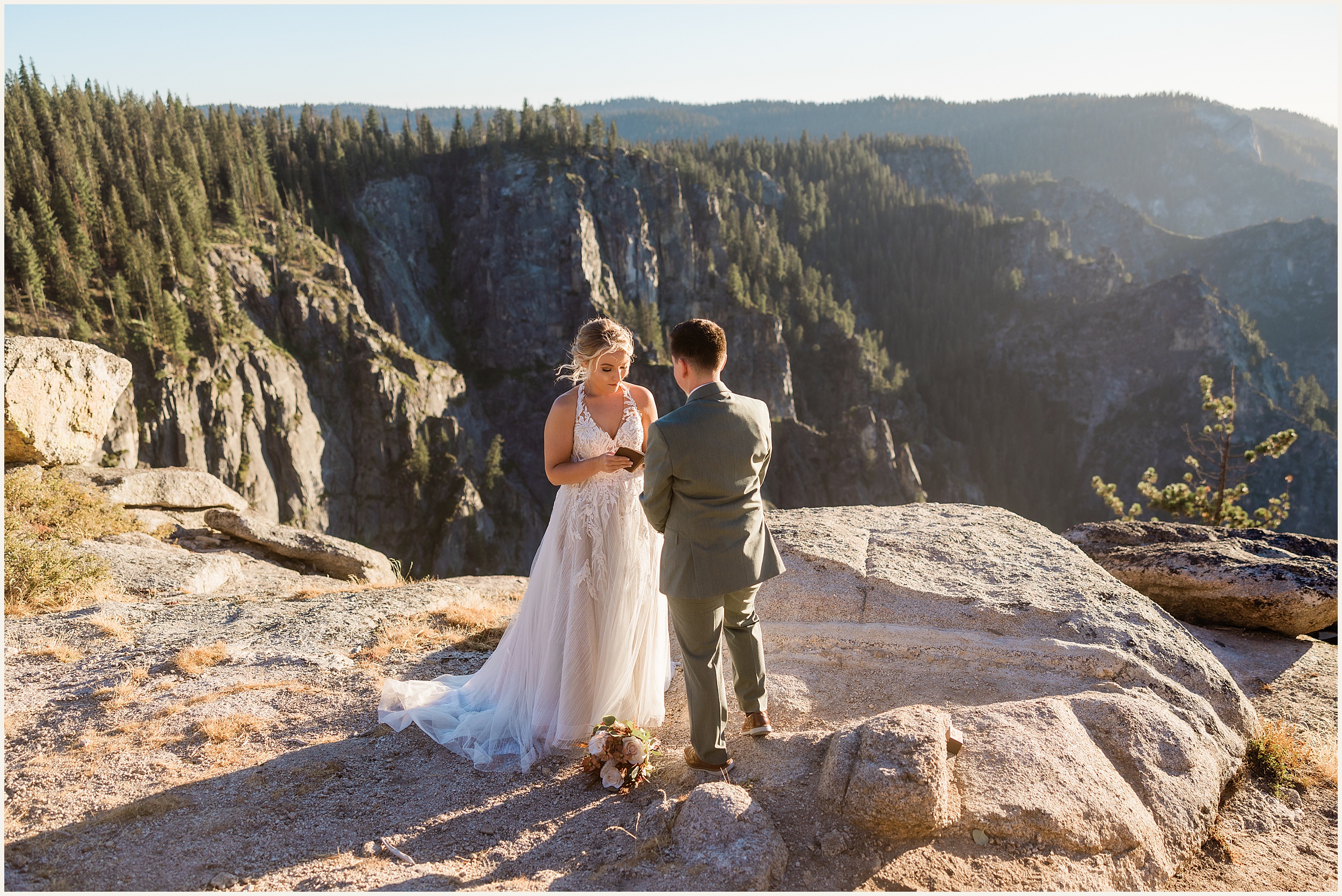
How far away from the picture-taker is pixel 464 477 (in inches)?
2210

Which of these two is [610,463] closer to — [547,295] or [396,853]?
[396,853]

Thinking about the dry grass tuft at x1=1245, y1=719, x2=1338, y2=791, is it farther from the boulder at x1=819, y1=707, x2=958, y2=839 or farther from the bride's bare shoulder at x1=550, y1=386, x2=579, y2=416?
the bride's bare shoulder at x1=550, y1=386, x2=579, y2=416

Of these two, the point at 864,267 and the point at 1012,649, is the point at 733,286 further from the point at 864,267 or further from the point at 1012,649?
the point at 1012,649

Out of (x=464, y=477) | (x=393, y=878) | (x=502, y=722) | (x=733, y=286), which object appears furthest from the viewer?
(x=733, y=286)

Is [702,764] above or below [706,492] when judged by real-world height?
below

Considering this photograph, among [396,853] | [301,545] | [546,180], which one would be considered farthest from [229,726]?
[546,180]

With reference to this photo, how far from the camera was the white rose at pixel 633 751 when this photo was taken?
4086mm

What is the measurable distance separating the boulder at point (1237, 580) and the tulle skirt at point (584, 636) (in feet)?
16.5

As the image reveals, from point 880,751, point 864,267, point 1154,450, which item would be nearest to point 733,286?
point 864,267

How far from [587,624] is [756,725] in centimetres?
116

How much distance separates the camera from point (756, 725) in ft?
14.5

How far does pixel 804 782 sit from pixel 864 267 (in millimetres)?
121404

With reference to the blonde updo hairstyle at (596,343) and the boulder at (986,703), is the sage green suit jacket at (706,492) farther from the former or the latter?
the boulder at (986,703)

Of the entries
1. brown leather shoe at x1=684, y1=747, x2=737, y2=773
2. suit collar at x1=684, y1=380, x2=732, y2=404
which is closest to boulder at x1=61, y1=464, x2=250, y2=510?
brown leather shoe at x1=684, y1=747, x2=737, y2=773
